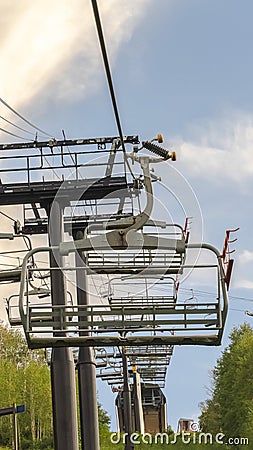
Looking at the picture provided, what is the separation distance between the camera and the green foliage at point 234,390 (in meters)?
45.5

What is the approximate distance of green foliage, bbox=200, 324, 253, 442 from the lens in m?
45.5

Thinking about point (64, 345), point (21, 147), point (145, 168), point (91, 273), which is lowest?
point (64, 345)

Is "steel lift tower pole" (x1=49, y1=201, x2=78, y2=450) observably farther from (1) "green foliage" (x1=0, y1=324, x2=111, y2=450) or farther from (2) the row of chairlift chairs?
(1) "green foliage" (x1=0, y1=324, x2=111, y2=450)

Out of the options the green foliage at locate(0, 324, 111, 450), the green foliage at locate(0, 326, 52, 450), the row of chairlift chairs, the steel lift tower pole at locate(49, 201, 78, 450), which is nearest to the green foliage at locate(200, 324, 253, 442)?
the green foliage at locate(0, 324, 111, 450)

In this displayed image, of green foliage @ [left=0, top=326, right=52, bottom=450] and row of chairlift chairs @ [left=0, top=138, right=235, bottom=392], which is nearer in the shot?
row of chairlift chairs @ [left=0, top=138, right=235, bottom=392]

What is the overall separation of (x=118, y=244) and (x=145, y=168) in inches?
30.6

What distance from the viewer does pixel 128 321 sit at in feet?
29.1

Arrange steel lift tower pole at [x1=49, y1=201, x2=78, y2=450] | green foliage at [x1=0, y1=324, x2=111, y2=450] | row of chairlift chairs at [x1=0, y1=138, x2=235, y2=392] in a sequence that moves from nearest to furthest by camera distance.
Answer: row of chairlift chairs at [x1=0, y1=138, x2=235, y2=392]
steel lift tower pole at [x1=49, y1=201, x2=78, y2=450]
green foliage at [x1=0, y1=324, x2=111, y2=450]

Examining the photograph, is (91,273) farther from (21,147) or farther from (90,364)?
(90,364)

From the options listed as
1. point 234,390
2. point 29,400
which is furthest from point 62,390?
point 29,400

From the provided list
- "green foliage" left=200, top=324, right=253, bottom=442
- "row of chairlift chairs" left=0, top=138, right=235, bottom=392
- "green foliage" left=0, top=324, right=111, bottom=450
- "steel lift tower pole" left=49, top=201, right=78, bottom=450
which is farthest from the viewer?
"green foliage" left=0, top=324, right=111, bottom=450

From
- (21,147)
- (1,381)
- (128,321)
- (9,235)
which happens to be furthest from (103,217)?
(1,381)

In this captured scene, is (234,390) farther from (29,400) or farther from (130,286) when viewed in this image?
(130,286)

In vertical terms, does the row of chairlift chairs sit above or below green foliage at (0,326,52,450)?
below
